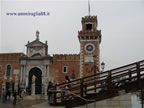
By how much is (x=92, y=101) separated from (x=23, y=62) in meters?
25.2

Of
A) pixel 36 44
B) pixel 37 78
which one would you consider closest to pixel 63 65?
pixel 37 78

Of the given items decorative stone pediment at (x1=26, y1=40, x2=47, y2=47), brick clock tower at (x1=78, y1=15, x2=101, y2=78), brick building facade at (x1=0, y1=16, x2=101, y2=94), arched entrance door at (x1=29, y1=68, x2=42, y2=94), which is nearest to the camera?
arched entrance door at (x1=29, y1=68, x2=42, y2=94)

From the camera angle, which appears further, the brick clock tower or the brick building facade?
the brick building facade

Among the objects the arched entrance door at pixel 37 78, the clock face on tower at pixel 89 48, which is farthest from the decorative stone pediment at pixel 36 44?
the clock face on tower at pixel 89 48

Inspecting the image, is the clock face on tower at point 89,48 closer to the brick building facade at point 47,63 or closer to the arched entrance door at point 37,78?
the brick building facade at point 47,63

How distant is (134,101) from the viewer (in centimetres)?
977

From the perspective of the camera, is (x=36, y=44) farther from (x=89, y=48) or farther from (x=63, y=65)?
(x=89, y=48)

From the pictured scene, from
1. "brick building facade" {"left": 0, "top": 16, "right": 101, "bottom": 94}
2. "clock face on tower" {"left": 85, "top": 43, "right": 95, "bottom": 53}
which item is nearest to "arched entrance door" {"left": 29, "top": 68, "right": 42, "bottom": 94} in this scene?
"brick building facade" {"left": 0, "top": 16, "right": 101, "bottom": 94}

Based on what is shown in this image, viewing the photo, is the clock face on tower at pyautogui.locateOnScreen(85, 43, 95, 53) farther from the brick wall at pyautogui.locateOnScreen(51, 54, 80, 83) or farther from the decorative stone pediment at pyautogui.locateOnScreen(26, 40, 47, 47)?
the decorative stone pediment at pyautogui.locateOnScreen(26, 40, 47, 47)

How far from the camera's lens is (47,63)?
3344 cm

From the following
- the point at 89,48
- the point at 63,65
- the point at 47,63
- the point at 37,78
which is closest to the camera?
the point at 89,48

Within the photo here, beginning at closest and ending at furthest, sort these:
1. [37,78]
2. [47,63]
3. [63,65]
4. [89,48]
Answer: [89,48], [37,78], [47,63], [63,65]

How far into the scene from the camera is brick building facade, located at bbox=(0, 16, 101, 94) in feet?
108

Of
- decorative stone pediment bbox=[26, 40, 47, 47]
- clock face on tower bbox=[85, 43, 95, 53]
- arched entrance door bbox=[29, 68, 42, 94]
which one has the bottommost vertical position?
arched entrance door bbox=[29, 68, 42, 94]
